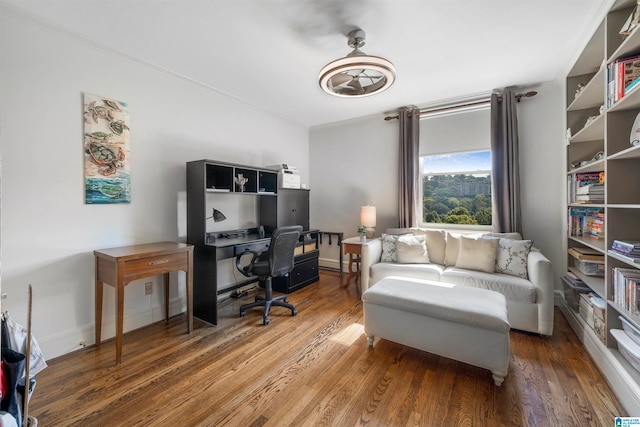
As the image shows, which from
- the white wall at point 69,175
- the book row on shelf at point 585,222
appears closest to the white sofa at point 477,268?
the book row on shelf at point 585,222

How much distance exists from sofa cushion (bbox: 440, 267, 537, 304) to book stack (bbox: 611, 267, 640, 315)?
604mm

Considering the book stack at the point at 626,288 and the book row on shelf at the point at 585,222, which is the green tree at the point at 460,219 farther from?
the book stack at the point at 626,288

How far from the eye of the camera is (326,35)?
219 centimetres

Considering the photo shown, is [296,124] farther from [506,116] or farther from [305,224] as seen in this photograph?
[506,116]

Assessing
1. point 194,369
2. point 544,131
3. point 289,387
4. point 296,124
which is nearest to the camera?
point 289,387

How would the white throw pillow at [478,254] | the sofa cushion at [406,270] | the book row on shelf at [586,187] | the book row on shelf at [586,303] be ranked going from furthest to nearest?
the sofa cushion at [406,270], the white throw pillow at [478,254], the book row on shelf at [586,187], the book row on shelf at [586,303]

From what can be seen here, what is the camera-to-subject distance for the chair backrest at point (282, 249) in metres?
2.73

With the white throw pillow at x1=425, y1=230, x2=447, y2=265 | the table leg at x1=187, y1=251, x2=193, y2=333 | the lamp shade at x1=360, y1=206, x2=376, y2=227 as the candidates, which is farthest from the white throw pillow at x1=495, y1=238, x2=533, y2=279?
the table leg at x1=187, y1=251, x2=193, y2=333

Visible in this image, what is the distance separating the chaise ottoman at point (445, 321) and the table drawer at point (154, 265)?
1.66m

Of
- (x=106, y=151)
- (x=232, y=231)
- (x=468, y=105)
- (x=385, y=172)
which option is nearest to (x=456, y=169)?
(x=468, y=105)

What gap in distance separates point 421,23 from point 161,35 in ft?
6.75

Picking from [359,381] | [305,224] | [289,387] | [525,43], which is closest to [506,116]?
[525,43]

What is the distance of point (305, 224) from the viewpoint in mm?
4199

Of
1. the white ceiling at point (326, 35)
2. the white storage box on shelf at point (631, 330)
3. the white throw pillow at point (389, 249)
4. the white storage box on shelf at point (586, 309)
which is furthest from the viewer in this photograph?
the white throw pillow at point (389, 249)
